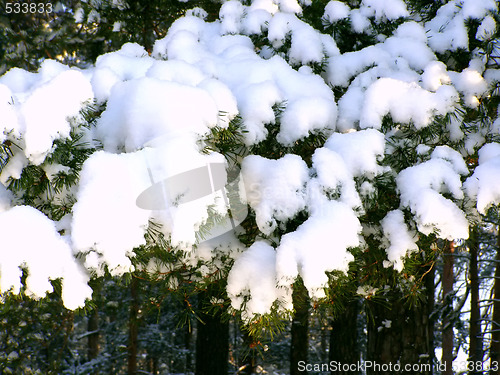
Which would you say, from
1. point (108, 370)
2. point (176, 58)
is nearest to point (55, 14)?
point (176, 58)

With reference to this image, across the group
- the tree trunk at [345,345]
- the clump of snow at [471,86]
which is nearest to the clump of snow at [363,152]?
the clump of snow at [471,86]

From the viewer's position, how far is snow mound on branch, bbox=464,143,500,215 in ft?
6.31

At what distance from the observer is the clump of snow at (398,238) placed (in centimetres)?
201

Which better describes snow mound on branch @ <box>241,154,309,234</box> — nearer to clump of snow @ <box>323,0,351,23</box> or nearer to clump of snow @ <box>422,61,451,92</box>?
clump of snow @ <box>422,61,451,92</box>

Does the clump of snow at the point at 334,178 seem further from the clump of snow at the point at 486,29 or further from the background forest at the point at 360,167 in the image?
the clump of snow at the point at 486,29

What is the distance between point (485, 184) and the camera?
1954 mm

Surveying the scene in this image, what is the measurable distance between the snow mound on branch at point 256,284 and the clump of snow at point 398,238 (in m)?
0.59

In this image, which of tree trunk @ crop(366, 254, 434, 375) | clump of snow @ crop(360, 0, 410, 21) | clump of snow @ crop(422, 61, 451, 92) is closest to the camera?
clump of snow @ crop(422, 61, 451, 92)

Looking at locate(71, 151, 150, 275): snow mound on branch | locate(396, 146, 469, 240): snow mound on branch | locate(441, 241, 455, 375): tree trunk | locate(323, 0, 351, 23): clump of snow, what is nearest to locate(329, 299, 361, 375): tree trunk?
locate(441, 241, 455, 375): tree trunk

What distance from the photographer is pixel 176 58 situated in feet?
8.54

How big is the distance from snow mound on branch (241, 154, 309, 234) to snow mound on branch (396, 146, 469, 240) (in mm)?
511

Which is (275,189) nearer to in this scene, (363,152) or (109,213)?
(363,152)

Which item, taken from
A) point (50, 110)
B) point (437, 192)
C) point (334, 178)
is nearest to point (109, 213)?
point (50, 110)

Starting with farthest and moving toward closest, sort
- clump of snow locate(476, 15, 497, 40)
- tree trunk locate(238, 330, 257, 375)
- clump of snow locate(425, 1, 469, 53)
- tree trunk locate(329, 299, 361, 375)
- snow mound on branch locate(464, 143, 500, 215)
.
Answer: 1. tree trunk locate(329, 299, 361, 375)
2. clump of snow locate(425, 1, 469, 53)
3. clump of snow locate(476, 15, 497, 40)
4. tree trunk locate(238, 330, 257, 375)
5. snow mound on branch locate(464, 143, 500, 215)
